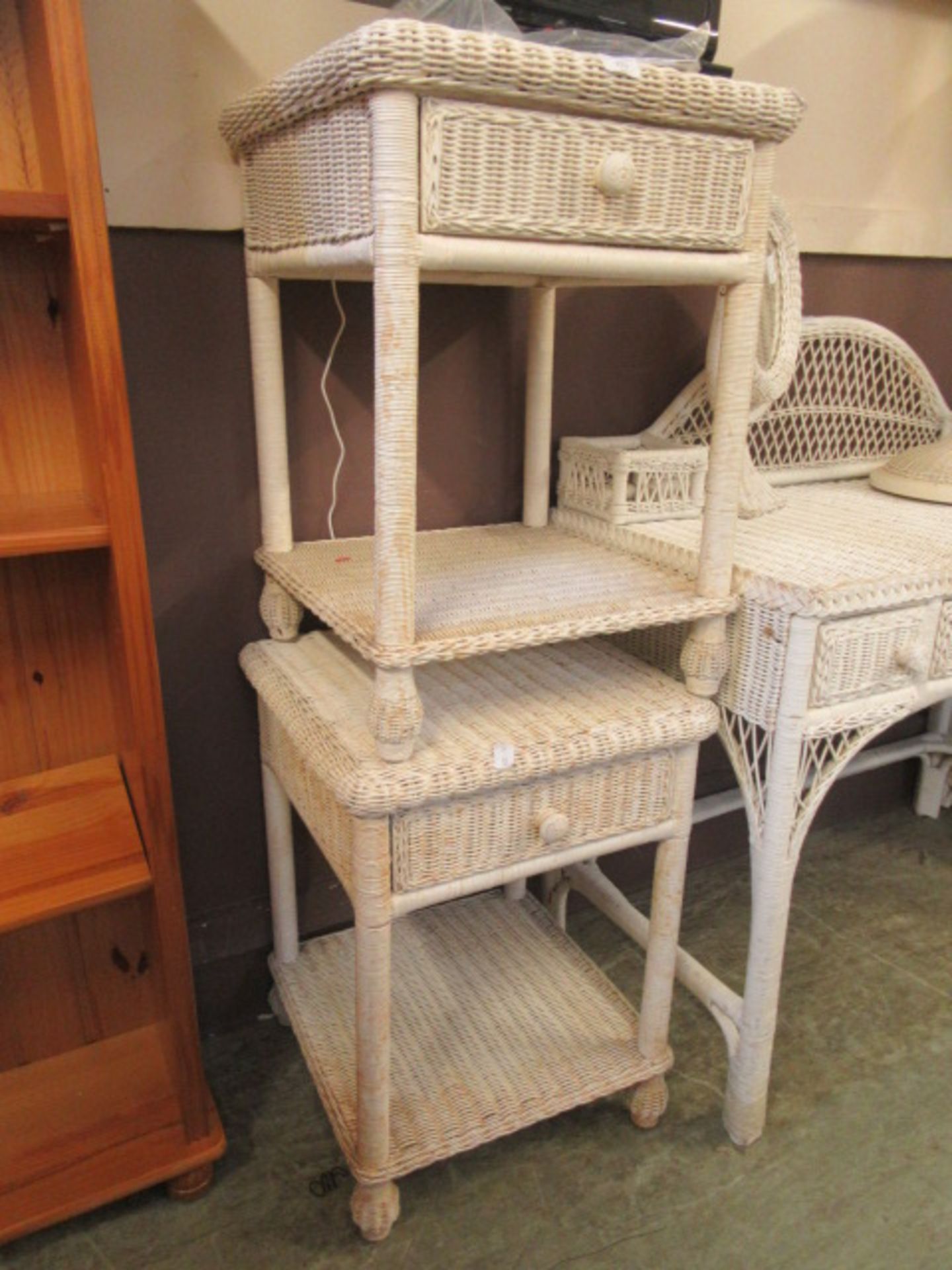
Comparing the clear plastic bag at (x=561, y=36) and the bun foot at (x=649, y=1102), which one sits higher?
the clear plastic bag at (x=561, y=36)

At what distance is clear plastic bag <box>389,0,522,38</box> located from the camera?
94 centimetres

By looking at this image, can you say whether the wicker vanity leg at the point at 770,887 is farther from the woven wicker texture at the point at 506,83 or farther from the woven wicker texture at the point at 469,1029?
the woven wicker texture at the point at 506,83

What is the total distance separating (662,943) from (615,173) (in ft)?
2.92

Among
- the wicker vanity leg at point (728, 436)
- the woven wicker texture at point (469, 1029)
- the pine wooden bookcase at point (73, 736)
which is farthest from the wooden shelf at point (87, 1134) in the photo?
the wicker vanity leg at point (728, 436)

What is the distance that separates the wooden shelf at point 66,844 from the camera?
3.26 feet

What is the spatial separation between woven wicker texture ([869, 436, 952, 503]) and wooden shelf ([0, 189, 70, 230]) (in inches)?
50.3

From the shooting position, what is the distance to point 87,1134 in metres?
1.17

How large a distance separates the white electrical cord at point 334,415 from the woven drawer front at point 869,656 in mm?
675

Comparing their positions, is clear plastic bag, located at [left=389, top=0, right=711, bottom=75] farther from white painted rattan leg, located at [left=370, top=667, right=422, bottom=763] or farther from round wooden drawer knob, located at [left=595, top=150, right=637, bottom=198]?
white painted rattan leg, located at [left=370, top=667, right=422, bottom=763]

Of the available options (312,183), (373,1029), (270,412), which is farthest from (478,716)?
(312,183)

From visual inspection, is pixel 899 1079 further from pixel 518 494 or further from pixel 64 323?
pixel 64 323

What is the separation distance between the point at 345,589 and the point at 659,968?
629 millimetres

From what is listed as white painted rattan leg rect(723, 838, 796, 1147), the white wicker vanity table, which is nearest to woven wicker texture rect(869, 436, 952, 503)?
the white wicker vanity table

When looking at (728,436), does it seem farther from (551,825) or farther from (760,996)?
(760,996)
